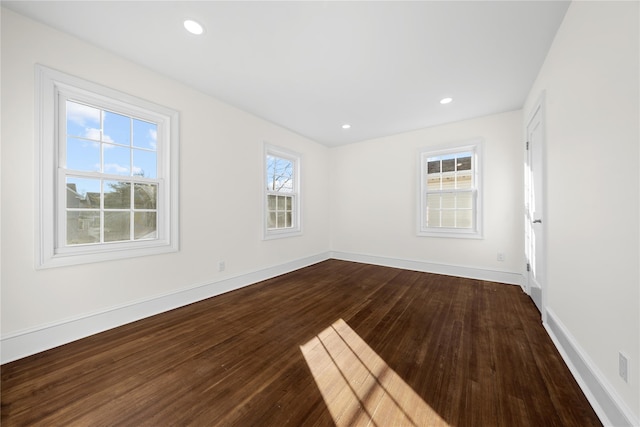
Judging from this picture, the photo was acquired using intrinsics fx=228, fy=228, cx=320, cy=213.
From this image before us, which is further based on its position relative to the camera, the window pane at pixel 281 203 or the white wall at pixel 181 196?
Result: the window pane at pixel 281 203

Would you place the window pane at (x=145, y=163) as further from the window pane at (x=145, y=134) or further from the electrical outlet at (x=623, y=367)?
the electrical outlet at (x=623, y=367)

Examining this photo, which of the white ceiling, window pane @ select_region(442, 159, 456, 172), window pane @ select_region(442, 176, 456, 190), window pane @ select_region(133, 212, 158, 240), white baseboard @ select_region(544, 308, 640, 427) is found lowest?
white baseboard @ select_region(544, 308, 640, 427)

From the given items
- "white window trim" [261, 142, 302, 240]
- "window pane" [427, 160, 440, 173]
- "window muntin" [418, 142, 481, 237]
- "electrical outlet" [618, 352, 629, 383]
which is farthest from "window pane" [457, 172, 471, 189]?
"electrical outlet" [618, 352, 629, 383]

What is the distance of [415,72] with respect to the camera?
8.20 ft

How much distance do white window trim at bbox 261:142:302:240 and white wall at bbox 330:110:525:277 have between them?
1.10 meters

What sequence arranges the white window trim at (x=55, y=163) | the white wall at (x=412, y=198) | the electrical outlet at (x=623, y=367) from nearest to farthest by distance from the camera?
the electrical outlet at (x=623, y=367)
the white window trim at (x=55, y=163)
the white wall at (x=412, y=198)

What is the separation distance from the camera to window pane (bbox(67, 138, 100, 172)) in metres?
2.04

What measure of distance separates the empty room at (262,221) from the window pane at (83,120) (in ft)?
0.04

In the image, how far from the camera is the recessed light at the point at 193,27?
6.09ft

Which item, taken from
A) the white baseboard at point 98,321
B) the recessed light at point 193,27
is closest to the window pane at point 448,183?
the white baseboard at point 98,321

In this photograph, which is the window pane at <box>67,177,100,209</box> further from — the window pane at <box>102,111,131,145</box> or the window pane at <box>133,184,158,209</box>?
the window pane at <box>102,111,131,145</box>

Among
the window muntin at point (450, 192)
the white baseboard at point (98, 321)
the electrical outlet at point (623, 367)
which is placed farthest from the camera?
the window muntin at point (450, 192)

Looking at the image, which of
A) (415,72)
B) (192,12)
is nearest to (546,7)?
(415,72)

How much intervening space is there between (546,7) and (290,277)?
161 inches
